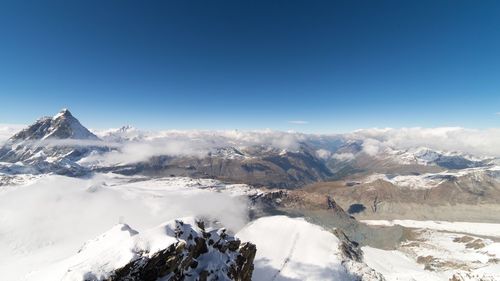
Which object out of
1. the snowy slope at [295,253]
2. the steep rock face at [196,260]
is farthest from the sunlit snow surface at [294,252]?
the steep rock face at [196,260]

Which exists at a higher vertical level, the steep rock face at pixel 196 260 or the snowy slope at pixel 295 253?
the steep rock face at pixel 196 260

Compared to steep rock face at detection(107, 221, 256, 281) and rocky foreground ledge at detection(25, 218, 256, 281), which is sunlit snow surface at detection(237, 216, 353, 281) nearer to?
steep rock face at detection(107, 221, 256, 281)

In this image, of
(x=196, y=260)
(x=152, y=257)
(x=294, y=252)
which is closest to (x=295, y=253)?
(x=294, y=252)

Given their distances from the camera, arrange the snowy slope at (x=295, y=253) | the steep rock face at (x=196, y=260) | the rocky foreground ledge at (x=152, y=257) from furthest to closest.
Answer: the snowy slope at (x=295, y=253) → the steep rock face at (x=196, y=260) → the rocky foreground ledge at (x=152, y=257)

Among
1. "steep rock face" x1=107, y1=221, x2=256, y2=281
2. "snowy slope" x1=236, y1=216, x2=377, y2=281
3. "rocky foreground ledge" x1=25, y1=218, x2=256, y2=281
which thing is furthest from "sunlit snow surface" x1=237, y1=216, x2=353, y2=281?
"rocky foreground ledge" x1=25, y1=218, x2=256, y2=281

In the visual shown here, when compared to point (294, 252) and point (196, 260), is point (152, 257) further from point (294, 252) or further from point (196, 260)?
point (294, 252)

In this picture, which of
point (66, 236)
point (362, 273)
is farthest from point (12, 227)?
point (362, 273)

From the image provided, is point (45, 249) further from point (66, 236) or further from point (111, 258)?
point (111, 258)

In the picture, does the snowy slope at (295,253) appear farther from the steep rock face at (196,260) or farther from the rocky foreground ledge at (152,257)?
the rocky foreground ledge at (152,257)
